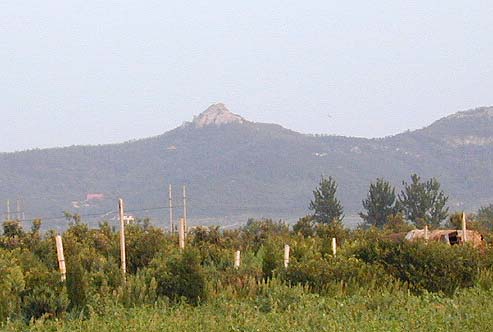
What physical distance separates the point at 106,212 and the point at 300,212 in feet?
86.3

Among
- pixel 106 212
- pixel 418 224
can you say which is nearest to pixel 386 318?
pixel 418 224

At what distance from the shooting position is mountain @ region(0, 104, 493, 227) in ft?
451

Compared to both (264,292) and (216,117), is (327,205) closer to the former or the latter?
(264,292)

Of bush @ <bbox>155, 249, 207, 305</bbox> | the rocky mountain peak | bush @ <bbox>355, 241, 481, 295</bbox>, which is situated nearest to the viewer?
bush @ <bbox>155, 249, 207, 305</bbox>

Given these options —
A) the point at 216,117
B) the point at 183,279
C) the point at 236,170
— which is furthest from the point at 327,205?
the point at 216,117

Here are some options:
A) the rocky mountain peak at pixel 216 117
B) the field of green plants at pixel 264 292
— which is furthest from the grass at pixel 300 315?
the rocky mountain peak at pixel 216 117

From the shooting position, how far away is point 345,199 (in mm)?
138750

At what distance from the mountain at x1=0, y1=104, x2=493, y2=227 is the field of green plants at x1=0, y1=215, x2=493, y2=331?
106914mm

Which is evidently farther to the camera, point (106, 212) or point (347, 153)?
point (347, 153)

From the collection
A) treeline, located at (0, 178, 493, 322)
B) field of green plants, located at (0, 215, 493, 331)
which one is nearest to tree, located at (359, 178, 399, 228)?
treeline, located at (0, 178, 493, 322)

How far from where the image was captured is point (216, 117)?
19312cm

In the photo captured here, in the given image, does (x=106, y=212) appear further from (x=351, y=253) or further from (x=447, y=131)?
(x=351, y=253)

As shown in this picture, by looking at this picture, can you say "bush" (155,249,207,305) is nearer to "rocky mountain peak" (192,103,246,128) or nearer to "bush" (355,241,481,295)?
"bush" (355,241,481,295)

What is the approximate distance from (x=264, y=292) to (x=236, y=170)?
13529cm
